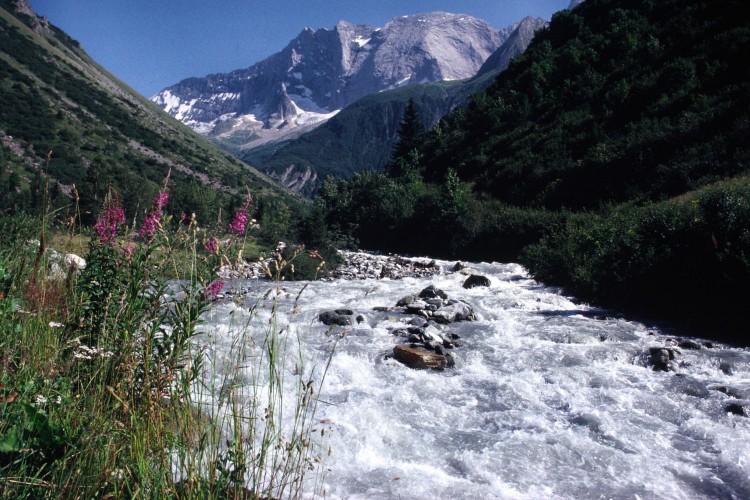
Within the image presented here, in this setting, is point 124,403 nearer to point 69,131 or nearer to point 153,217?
point 153,217

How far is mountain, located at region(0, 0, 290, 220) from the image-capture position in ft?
149

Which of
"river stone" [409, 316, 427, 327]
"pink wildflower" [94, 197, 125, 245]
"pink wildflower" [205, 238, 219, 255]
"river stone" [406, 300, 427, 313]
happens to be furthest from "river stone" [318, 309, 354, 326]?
"pink wildflower" [205, 238, 219, 255]

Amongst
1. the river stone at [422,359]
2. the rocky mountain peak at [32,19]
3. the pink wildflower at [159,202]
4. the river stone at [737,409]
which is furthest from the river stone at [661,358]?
the rocky mountain peak at [32,19]

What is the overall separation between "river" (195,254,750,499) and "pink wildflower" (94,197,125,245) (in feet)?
4.14

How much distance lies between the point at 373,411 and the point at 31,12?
152 meters

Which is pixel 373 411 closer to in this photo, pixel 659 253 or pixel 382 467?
pixel 382 467

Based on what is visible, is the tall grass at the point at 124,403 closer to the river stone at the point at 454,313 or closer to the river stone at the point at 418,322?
the river stone at the point at 418,322

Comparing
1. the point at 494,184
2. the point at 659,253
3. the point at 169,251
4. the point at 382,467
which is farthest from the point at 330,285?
the point at 494,184

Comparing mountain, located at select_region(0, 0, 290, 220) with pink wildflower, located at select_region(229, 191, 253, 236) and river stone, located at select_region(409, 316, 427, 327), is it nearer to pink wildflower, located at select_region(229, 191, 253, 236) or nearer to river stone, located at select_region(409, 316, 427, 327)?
river stone, located at select_region(409, 316, 427, 327)

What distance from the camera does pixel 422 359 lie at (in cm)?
748

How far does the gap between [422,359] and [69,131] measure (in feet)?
228

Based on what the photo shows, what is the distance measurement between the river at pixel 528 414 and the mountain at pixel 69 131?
862 inches

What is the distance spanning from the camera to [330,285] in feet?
53.3

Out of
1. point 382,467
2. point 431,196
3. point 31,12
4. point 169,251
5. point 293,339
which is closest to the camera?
point 169,251
